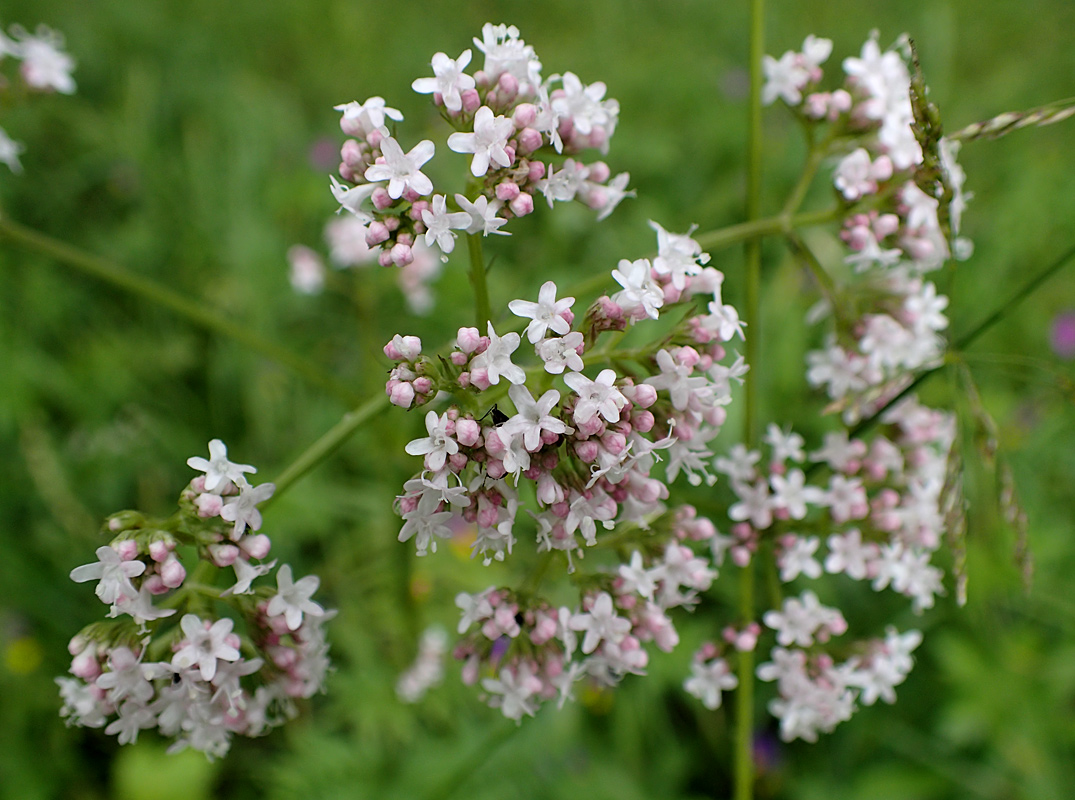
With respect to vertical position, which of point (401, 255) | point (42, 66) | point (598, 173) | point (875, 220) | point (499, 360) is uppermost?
point (42, 66)

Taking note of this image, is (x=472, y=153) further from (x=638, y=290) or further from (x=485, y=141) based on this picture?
(x=638, y=290)

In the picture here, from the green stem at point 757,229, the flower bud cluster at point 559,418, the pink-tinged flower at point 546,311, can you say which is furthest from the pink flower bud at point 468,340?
the green stem at point 757,229

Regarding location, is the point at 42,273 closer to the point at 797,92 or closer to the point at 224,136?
the point at 224,136

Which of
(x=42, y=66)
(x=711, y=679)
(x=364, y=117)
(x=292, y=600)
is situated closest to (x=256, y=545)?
(x=292, y=600)

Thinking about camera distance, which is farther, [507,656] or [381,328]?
[381,328]

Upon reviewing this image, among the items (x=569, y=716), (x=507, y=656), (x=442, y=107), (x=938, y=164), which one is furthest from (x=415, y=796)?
(x=938, y=164)

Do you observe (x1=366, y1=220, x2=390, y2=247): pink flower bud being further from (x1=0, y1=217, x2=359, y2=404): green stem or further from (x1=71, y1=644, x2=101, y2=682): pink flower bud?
(x1=71, y1=644, x2=101, y2=682): pink flower bud

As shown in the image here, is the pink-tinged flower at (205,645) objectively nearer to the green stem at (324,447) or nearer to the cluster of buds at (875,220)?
the green stem at (324,447)
